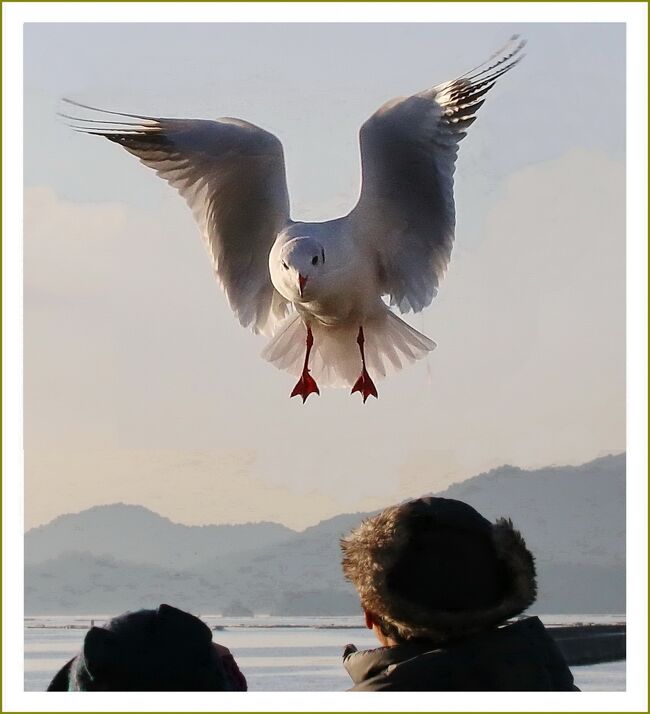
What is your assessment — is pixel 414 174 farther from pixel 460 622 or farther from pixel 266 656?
pixel 460 622

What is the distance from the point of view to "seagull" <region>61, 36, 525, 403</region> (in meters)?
3.13

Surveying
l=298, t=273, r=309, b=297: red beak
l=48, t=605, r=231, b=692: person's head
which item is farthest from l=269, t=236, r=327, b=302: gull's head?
l=48, t=605, r=231, b=692: person's head

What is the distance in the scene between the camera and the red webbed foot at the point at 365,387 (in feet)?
11.7

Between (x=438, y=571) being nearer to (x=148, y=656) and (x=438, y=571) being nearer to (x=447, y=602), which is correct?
(x=447, y=602)

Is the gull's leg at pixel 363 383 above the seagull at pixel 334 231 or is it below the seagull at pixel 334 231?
below

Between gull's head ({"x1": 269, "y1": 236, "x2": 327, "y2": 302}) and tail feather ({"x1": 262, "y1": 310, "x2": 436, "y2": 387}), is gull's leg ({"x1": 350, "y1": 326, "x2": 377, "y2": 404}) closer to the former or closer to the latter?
tail feather ({"x1": 262, "y1": 310, "x2": 436, "y2": 387})

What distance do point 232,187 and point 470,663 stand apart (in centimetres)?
241

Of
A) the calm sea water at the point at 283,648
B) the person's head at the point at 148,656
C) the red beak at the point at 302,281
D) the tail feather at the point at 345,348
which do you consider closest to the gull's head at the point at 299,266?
the red beak at the point at 302,281

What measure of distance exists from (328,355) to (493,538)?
243cm

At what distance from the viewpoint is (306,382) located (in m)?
3.58

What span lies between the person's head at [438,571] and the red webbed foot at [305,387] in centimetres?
234

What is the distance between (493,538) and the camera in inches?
47.3

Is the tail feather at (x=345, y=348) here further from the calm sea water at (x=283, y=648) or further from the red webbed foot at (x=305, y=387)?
the calm sea water at (x=283, y=648)

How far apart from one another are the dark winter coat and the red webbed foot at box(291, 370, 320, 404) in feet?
7.71
